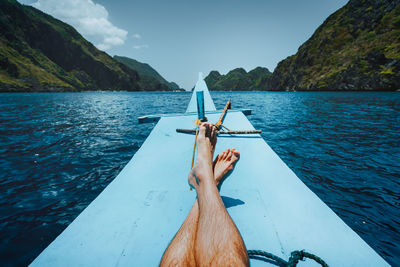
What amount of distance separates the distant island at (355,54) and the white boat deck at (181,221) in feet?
156

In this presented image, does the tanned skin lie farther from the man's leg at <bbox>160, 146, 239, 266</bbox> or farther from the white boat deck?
the white boat deck

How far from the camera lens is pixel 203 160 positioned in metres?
1.77

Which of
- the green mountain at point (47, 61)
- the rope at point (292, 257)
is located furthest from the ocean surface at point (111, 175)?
the green mountain at point (47, 61)

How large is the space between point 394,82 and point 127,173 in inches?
1923

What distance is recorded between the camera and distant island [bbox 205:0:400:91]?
35.7 meters

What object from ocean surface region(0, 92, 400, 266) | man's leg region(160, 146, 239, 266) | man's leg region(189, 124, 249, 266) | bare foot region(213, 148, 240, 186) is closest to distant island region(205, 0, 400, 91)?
ocean surface region(0, 92, 400, 266)

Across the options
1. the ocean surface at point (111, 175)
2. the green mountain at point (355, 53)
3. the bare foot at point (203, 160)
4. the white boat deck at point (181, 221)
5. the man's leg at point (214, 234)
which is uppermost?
the green mountain at point (355, 53)

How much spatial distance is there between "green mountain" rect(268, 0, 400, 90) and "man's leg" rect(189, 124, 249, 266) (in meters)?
48.6

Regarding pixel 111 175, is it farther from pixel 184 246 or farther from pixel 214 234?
pixel 214 234

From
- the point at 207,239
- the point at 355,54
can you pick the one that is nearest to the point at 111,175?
the point at 207,239

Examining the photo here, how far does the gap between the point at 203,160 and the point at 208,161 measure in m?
0.06

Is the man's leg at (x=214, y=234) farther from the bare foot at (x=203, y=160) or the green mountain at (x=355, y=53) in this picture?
the green mountain at (x=355, y=53)

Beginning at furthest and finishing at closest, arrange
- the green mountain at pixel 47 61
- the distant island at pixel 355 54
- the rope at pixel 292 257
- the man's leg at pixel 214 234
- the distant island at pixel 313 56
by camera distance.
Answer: the green mountain at pixel 47 61 < the distant island at pixel 313 56 < the distant island at pixel 355 54 < the rope at pixel 292 257 < the man's leg at pixel 214 234

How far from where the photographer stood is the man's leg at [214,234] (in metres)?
0.95
